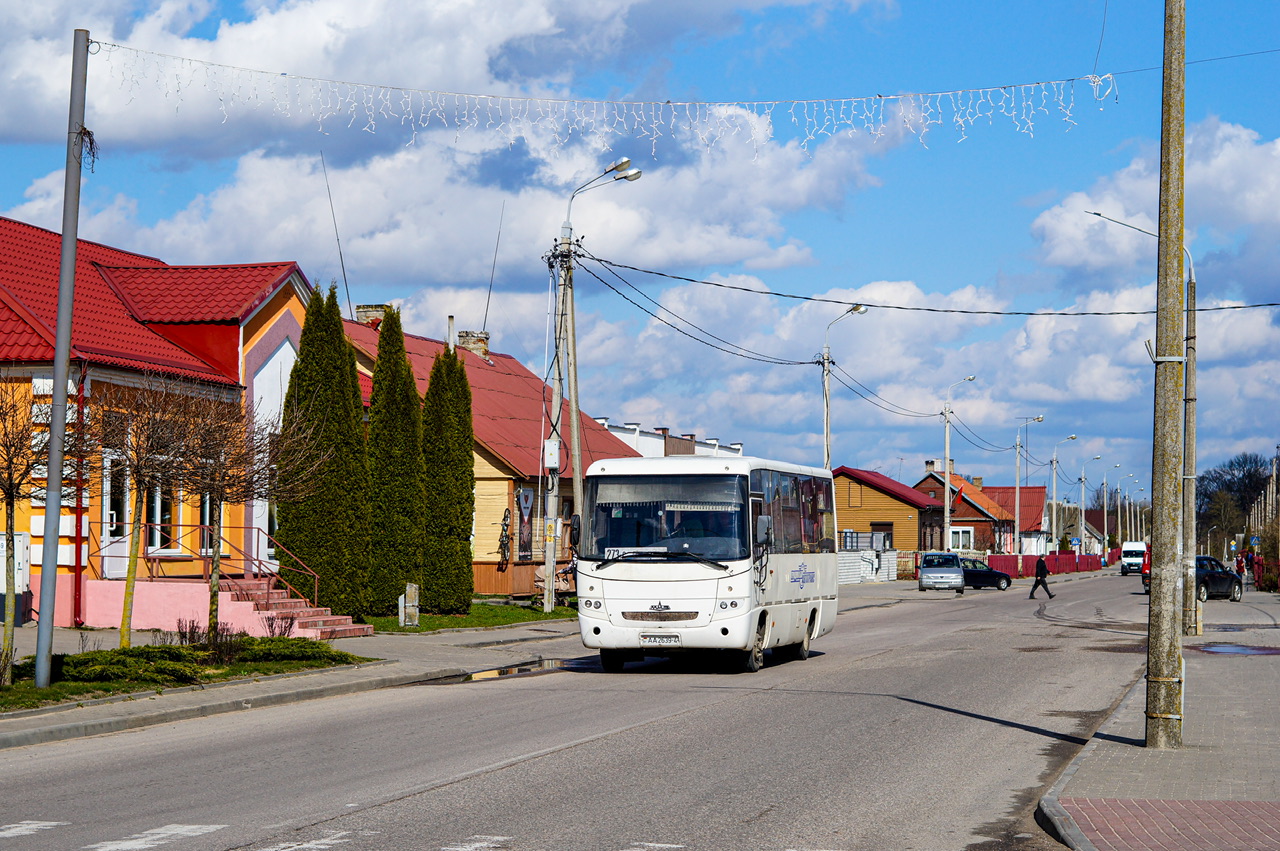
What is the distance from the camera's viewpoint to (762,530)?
758 inches

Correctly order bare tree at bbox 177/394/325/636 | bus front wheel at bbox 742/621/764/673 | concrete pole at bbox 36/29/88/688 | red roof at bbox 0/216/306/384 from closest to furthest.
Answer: concrete pole at bbox 36/29/88/688 → bare tree at bbox 177/394/325/636 → bus front wheel at bbox 742/621/764/673 → red roof at bbox 0/216/306/384

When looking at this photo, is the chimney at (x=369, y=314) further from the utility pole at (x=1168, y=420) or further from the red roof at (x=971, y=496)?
the red roof at (x=971, y=496)

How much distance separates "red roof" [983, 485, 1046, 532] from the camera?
130375 mm

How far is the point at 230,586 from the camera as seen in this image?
76.2ft

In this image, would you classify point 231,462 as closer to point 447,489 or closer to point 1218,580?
point 447,489

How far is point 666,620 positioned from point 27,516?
12.0 meters

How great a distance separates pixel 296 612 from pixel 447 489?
7.51 metres

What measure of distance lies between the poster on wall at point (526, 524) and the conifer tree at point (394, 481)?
12.9 metres

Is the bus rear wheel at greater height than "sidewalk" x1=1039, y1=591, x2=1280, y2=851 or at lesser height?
lesser

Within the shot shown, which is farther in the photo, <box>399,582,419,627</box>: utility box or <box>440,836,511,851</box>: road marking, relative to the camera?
<box>399,582,419,627</box>: utility box

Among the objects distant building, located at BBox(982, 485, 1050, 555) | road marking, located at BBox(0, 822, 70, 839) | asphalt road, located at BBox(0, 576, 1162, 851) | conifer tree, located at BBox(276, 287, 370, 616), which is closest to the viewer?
road marking, located at BBox(0, 822, 70, 839)

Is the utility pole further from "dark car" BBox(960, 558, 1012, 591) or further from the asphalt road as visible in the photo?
"dark car" BBox(960, 558, 1012, 591)

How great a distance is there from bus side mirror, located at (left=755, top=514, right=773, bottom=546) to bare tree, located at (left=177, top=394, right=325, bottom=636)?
6.86m

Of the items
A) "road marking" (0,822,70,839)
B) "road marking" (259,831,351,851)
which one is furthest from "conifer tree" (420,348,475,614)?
"road marking" (259,831,351,851)
